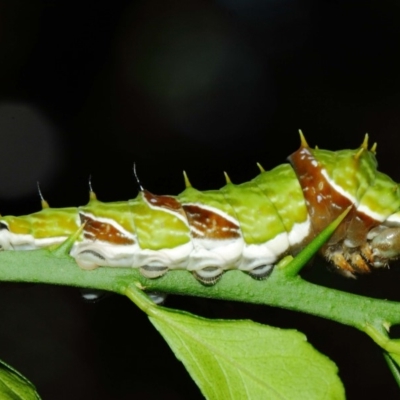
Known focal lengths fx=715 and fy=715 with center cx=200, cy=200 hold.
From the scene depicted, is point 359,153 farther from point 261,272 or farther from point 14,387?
point 14,387

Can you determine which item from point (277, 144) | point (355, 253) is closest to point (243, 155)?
point (277, 144)

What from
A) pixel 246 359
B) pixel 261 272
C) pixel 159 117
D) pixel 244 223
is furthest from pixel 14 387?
pixel 159 117

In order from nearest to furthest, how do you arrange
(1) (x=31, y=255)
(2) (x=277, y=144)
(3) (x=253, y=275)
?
(1) (x=31, y=255), (3) (x=253, y=275), (2) (x=277, y=144)

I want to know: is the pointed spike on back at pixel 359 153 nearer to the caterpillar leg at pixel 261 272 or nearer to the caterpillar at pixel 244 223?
the caterpillar at pixel 244 223

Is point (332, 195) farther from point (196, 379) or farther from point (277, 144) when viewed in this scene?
point (277, 144)

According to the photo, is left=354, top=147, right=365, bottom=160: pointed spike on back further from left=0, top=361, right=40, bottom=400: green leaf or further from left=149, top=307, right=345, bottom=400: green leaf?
left=0, top=361, right=40, bottom=400: green leaf

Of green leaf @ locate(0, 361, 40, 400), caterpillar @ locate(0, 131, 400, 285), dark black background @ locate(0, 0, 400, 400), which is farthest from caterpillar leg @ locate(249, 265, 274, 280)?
dark black background @ locate(0, 0, 400, 400)
